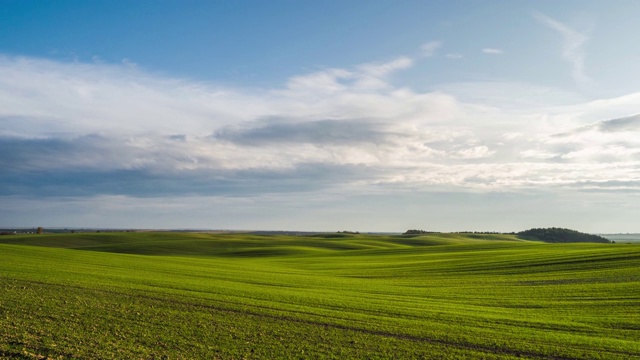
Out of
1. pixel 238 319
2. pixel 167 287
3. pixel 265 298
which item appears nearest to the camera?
pixel 238 319

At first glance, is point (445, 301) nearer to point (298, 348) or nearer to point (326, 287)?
point (326, 287)

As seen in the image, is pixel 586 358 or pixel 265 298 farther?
pixel 265 298

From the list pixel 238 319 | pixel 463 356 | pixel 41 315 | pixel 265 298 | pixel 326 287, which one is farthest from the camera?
pixel 326 287

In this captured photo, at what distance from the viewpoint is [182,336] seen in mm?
17609

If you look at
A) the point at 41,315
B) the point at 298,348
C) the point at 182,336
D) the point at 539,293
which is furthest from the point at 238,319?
the point at 539,293

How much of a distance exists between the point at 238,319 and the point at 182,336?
4.04 metres

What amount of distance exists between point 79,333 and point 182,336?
3616 mm

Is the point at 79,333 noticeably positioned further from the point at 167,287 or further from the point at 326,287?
the point at 326,287

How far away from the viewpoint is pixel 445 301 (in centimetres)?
3053

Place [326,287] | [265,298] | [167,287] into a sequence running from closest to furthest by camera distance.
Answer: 1. [265,298]
2. [167,287]
3. [326,287]

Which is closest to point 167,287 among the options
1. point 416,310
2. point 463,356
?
point 416,310

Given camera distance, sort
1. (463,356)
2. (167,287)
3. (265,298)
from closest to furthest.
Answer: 1. (463,356)
2. (265,298)
3. (167,287)

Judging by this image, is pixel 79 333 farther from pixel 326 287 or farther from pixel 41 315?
pixel 326 287

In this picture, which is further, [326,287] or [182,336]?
[326,287]
